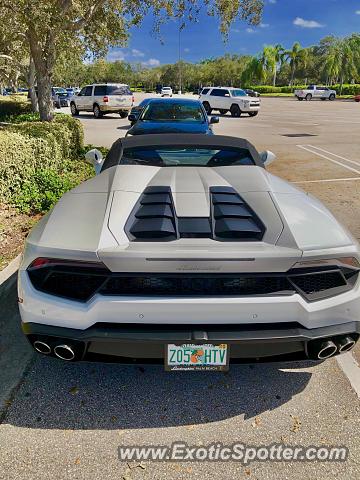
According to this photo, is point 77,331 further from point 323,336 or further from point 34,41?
point 34,41

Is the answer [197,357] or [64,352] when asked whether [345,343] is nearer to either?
[197,357]

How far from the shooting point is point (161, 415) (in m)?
2.31

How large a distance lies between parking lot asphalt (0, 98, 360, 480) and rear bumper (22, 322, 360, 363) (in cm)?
47

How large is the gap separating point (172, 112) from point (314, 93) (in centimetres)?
5353

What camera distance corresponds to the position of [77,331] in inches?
78.7

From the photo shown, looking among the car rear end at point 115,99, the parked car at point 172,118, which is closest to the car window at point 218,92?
the car rear end at point 115,99

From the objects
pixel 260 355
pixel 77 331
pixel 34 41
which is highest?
pixel 34 41

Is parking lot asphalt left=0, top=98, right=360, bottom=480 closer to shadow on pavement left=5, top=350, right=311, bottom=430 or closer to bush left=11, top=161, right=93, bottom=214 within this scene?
shadow on pavement left=5, top=350, right=311, bottom=430

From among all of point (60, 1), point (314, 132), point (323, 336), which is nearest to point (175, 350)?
point (323, 336)

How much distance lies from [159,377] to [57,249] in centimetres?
117

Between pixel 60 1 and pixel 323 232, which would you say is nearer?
pixel 323 232

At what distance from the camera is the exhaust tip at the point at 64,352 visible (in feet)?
6.77

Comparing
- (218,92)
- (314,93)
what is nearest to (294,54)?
(314,93)

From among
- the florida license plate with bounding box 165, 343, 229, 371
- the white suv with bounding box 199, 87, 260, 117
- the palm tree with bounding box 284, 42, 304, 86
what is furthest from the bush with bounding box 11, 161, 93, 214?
the palm tree with bounding box 284, 42, 304, 86
